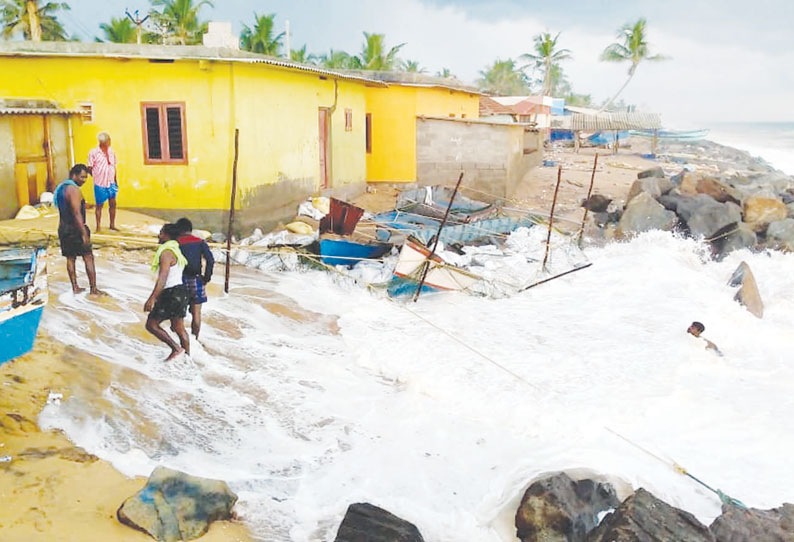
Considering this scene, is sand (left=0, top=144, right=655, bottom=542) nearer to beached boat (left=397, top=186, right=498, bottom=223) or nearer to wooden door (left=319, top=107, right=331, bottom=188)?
beached boat (left=397, top=186, right=498, bottom=223)

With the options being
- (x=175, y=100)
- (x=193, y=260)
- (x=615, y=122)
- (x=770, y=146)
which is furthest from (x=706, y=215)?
(x=770, y=146)

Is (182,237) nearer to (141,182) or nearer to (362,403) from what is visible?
(362,403)

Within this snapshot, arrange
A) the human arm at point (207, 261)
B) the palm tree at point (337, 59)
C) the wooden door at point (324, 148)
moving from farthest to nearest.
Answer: the palm tree at point (337, 59) → the wooden door at point (324, 148) → the human arm at point (207, 261)

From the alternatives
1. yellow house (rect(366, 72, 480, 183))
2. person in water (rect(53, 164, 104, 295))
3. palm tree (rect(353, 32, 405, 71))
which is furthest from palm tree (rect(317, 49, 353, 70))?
person in water (rect(53, 164, 104, 295))

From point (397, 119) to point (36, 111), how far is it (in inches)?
377

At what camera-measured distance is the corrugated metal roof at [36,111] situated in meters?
10.5

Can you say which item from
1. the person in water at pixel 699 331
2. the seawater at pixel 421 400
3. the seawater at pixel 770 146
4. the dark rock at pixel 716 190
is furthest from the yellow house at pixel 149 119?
the seawater at pixel 770 146

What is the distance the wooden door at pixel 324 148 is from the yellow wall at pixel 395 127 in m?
2.86

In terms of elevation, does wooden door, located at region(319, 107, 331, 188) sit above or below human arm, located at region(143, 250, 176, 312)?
above

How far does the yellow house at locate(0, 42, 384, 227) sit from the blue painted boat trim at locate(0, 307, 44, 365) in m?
7.04

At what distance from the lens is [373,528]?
4.48m

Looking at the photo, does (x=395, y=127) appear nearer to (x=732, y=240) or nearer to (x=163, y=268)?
(x=732, y=240)

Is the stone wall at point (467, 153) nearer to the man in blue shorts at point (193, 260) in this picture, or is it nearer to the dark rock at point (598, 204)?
the dark rock at point (598, 204)

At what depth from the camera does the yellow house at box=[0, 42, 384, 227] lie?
37.6 ft
